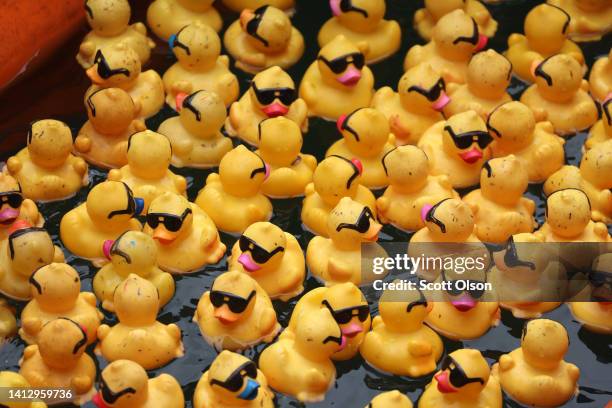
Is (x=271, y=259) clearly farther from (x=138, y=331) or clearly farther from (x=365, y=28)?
(x=365, y=28)

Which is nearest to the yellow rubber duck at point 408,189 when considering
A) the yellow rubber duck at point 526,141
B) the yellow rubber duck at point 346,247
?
the yellow rubber duck at point 346,247

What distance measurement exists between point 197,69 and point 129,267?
1.08 m

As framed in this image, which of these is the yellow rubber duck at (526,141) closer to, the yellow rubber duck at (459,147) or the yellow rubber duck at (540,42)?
the yellow rubber duck at (459,147)

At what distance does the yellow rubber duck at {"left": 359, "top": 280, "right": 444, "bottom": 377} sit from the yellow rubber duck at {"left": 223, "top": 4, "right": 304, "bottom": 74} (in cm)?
139

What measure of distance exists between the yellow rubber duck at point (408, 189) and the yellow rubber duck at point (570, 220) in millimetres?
358

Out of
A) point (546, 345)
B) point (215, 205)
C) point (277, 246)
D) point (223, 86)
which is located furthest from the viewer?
point (223, 86)

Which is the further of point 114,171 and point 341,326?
point 114,171

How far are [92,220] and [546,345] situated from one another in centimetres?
146

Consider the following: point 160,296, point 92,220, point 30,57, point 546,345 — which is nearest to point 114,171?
point 92,220

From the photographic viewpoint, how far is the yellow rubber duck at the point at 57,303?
151 inches

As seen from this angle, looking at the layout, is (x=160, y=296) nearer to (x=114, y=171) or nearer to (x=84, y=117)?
(x=114, y=171)

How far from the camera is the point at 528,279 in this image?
13.5 feet

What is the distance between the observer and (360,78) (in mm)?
4785

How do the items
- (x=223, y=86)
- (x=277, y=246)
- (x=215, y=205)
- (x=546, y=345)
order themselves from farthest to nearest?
(x=223, y=86) < (x=215, y=205) < (x=277, y=246) < (x=546, y=345)
